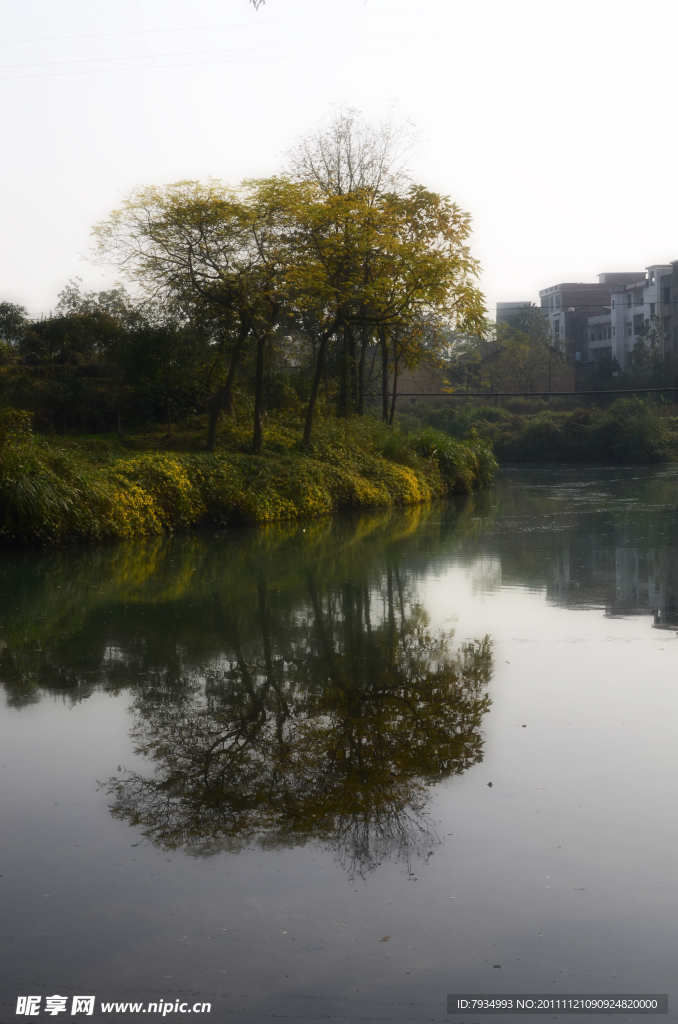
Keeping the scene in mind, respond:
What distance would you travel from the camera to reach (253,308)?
19.7 m

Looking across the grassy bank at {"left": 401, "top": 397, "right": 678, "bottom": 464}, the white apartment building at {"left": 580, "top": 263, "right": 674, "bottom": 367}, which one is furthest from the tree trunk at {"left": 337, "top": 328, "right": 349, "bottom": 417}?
the white apartment building at {"left": 580, "top": 263, "right": 674, "bottom": 367}

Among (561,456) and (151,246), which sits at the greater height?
(151,246)

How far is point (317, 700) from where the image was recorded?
536 cm

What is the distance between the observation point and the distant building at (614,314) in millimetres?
67500

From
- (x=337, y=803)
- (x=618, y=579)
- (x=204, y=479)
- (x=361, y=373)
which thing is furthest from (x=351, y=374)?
(x=337, y=803)

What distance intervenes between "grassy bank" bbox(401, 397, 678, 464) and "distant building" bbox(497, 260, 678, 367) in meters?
16.9

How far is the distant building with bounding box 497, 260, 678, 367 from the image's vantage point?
221ft

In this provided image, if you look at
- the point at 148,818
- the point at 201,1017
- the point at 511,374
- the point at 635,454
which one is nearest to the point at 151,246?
the point at 148,818

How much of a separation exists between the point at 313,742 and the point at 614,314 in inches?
3103

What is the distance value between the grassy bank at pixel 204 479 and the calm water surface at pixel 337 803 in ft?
18.6

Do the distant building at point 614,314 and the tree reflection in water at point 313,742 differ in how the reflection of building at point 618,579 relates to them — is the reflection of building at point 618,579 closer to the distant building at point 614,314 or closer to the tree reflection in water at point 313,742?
the tree reflection in water at point 313,742

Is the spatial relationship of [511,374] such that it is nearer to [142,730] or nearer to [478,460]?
[478,460]

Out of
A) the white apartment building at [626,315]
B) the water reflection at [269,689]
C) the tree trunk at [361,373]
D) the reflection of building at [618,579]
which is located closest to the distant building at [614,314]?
the white apartment building at [626,315]

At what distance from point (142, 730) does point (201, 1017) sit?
255cm
